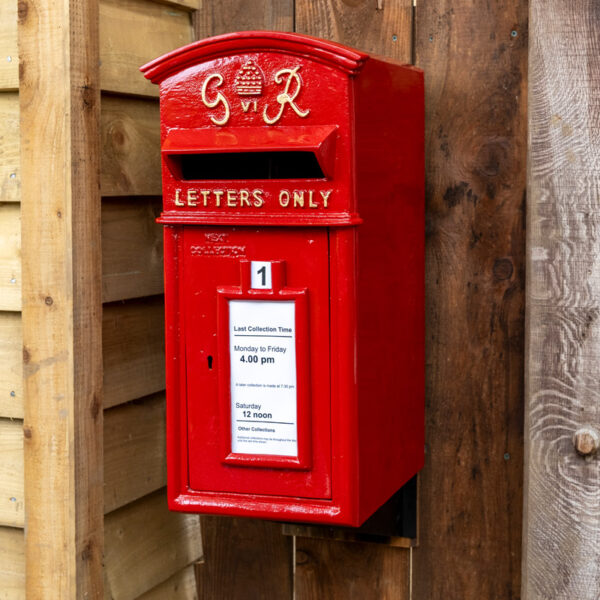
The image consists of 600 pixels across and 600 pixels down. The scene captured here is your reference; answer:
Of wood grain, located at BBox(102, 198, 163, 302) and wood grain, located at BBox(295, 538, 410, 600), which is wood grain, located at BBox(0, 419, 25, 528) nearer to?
wood grain, located at BBox(102, 198, 163, 302)

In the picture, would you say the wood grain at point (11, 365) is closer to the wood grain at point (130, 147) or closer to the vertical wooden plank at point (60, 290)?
the vertical wooden plank at point (60, 290)

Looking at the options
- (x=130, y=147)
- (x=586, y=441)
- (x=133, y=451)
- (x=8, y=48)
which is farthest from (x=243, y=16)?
(x=586, y=441)

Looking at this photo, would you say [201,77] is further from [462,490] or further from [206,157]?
[462,490]

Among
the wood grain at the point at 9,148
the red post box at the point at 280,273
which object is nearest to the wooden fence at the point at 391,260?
the wood grain at the point at 9,148

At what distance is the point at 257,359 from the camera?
209 cm

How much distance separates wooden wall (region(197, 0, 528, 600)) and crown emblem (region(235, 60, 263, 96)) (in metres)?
0.60

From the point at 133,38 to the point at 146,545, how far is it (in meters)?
1.42

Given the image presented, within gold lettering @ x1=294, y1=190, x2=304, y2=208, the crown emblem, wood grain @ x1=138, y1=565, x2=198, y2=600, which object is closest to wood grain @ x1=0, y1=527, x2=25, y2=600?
wood grain @ x1=138, y1=565, x2=198, y2=600

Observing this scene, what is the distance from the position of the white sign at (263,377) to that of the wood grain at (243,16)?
3.21 ft

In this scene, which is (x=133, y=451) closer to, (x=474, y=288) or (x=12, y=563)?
(x=12, y=563)

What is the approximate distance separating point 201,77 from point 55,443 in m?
0.97

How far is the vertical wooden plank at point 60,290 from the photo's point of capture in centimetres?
224

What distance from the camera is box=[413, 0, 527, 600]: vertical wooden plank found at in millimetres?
2379

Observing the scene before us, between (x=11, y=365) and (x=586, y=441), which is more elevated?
(x=11, y=365)
